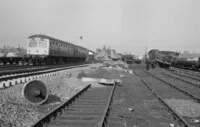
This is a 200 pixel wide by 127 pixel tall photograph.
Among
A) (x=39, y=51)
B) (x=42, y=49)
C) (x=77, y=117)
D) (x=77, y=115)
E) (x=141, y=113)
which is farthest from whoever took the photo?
(x=39, y=51)

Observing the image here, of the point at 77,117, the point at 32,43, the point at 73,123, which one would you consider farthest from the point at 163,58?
the point at 73,123

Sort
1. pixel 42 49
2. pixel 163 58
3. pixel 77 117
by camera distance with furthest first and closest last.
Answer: pixel 163 58 < pixel 42 49 < pixel 77 117

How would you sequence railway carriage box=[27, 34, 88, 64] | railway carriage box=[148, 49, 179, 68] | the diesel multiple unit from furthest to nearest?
1. railway carriage box=[148, 49, 179, 68]
2. railway carriage box=[27, 34, 88, 64]
3. the diesel multiple unit

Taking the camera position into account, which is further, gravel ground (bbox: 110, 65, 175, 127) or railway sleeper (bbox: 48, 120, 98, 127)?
gravel ground (bbox: 110, 65, 175, 127)

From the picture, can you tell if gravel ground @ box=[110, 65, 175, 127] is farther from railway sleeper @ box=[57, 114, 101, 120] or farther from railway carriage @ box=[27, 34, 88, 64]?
railway carriage @ box=[27, 34, 88, 64]

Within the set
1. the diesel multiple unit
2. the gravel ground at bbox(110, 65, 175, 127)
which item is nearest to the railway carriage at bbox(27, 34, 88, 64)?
the diesel multiple unit

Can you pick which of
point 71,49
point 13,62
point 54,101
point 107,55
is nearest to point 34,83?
point 54,101

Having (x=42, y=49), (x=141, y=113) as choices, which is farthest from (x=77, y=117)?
(x=42, y=49)

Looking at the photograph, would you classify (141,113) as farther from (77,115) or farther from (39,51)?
(39,51)

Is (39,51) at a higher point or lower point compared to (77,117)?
higher

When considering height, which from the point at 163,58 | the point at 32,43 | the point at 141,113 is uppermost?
the point at 32,43

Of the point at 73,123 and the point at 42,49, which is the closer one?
the point at 73,123

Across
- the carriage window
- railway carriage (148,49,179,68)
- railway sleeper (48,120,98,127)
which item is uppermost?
the carriage window

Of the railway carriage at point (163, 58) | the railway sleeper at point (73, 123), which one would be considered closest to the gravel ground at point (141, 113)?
Result: the railway sleeper at point (73, 123)
